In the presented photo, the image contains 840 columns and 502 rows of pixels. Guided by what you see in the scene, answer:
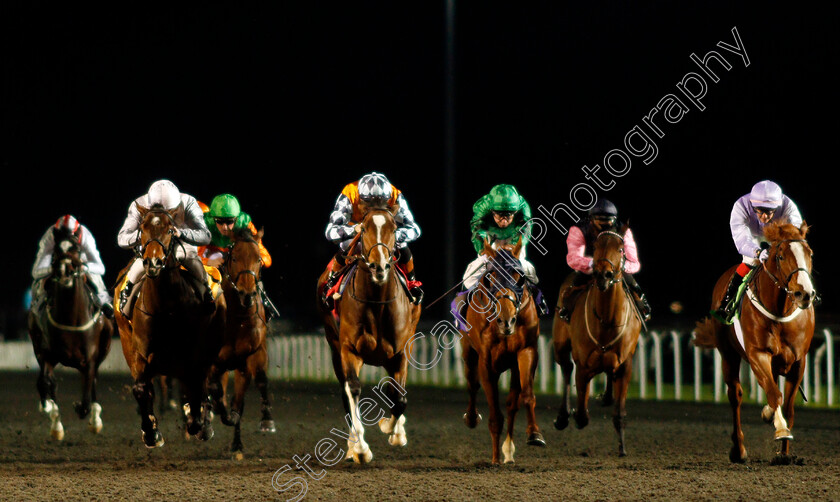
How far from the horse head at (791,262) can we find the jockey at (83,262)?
6.32m

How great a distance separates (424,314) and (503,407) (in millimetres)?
14674

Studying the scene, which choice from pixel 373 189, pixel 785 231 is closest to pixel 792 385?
pixel 785 231

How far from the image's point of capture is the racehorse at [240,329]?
9.66m

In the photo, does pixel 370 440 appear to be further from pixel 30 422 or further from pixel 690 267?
pixel 690 267

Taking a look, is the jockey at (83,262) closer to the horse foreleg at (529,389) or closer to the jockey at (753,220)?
the horse foreleg at (529,389)

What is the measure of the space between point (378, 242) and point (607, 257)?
1859 millimetres

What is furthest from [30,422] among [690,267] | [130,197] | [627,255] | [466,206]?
[130,197]

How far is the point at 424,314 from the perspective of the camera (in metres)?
30.0

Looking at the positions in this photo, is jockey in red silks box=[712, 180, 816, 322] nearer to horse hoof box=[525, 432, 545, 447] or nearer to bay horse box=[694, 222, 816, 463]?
bay horse box=[694, 222, 816, 463]

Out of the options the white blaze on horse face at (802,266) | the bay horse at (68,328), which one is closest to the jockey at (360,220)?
the bay horse at (68,328)

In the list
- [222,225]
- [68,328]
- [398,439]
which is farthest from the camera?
[68,328]

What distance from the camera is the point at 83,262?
1116 cm

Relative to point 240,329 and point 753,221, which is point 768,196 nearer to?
point 753,221

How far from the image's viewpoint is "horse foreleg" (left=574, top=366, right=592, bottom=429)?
9531 mm
